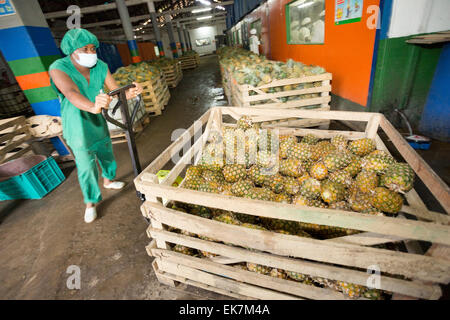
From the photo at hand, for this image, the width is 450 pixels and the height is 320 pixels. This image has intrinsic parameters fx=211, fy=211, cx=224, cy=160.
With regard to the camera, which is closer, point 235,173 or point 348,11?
point 235,173

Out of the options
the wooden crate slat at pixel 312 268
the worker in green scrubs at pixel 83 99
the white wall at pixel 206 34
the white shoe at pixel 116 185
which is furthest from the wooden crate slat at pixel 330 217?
the white wall at pixel 206 34

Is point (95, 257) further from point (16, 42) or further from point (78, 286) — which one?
point (16, 42)

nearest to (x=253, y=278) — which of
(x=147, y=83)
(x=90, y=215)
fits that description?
(x=90, y=215)

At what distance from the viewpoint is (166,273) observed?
1940 millimetres

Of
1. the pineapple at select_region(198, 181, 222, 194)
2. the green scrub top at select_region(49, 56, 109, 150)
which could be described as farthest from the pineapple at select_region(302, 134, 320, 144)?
the green scrub top at select_region(49, 56, 109, 150)

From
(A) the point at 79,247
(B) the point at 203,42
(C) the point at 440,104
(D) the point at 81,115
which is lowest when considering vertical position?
(A) the point at 79,247

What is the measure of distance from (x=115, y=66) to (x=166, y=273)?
59.9 feet

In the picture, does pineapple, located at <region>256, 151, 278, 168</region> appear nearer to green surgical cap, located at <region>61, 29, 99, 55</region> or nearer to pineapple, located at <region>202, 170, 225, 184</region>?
pineapple, located at <region>202, 170, 225, 184</region>

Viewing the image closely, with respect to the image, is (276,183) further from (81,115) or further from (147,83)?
(147,83)

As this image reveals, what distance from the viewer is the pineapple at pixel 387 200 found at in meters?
1.52

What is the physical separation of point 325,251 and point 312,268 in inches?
7.1

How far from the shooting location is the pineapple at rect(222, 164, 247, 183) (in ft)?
6.77

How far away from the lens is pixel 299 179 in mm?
1941
